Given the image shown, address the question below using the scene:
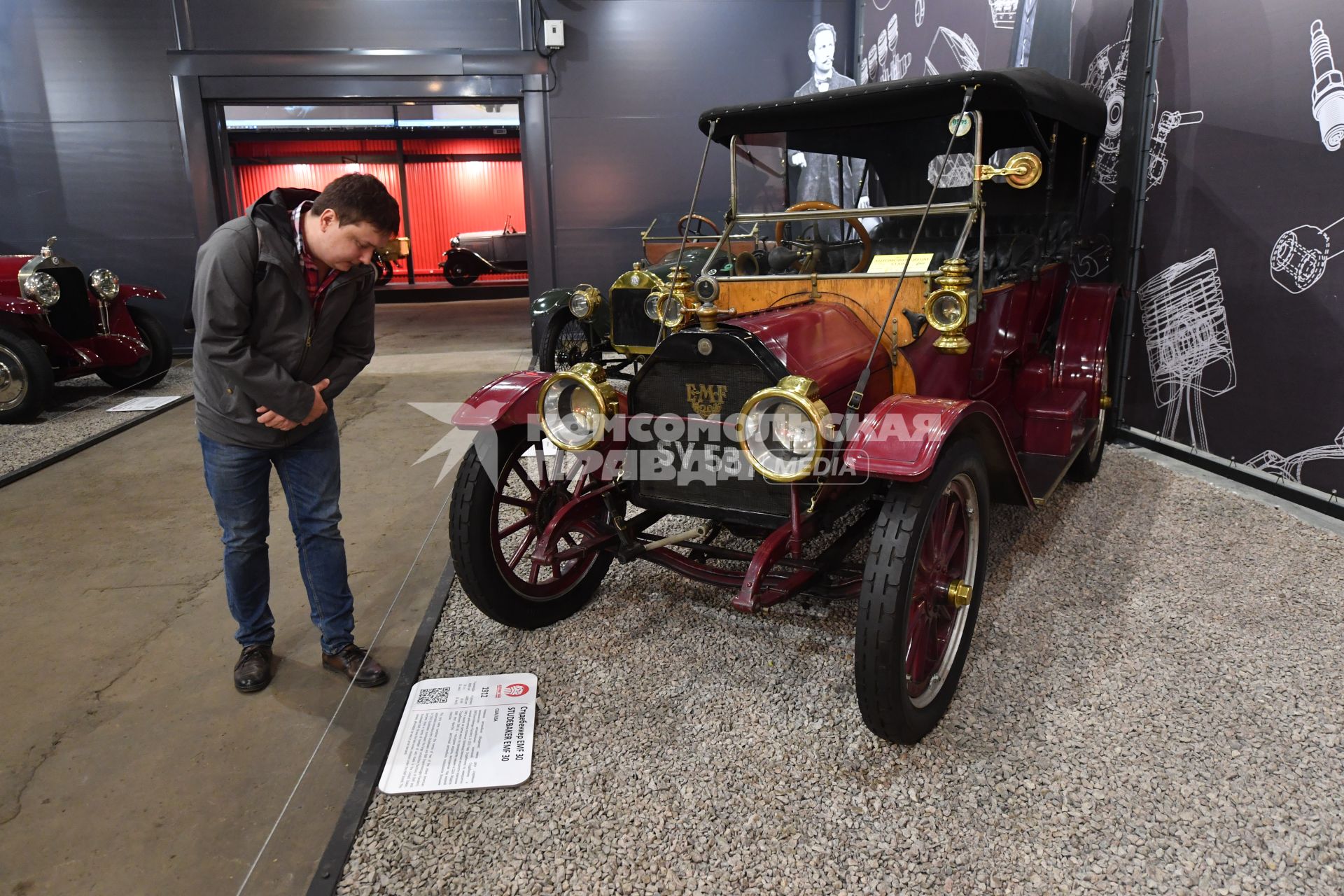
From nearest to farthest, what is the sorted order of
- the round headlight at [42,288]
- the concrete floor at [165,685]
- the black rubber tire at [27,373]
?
the concrete floor at [165,685] < the black rubber tire at [27,373] < the round headlight at [42,288]

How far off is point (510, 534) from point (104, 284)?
5.32 m

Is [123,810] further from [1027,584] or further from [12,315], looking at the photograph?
[12,315]

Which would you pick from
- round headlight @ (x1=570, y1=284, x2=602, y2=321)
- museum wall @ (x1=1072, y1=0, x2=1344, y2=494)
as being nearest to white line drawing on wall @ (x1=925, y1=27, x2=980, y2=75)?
museum wall @ (x1=1072, y1=0, x2=1344, y2=494)

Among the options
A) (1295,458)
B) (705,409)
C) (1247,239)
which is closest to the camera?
(705,409)

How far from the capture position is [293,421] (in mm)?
2070

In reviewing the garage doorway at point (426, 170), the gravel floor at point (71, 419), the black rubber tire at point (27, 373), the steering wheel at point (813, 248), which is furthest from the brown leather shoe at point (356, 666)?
the garage doorway at point (426, 170)

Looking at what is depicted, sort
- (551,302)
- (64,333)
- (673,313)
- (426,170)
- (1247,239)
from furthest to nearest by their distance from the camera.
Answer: (426,170), (64,333), (551,302), (1247,239), (673,313)

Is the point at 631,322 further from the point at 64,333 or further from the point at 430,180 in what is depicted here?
the point at 430,180

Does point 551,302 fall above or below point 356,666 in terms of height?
above

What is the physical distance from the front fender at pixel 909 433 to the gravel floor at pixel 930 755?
72 centimetres

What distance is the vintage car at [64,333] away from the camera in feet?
17.2

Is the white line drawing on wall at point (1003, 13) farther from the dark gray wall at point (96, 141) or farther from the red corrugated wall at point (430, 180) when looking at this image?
the red corrugated wall at point (430, 180)

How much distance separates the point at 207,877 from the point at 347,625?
842mm

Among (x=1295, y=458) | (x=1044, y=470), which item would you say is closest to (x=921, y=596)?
(x=1044, y=470)
